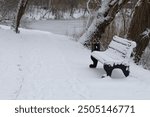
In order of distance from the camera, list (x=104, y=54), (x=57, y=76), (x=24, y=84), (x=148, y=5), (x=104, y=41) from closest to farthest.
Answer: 1. (x=24, y=84)
2. (x=57, y=76)
3. (x=104, y=54)
4. (x=148, y=5)
5. (x=104, y=41)

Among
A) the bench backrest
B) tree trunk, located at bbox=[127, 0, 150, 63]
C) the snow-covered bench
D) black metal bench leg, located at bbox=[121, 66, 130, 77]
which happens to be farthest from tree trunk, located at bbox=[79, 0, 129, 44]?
black metal bench leg, located at bbox=[121, 66, 130, 77]

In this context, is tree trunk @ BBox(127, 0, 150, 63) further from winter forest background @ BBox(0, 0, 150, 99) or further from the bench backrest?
the bench backrest

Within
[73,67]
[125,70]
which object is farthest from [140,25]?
[125,70]

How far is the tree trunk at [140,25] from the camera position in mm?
13734

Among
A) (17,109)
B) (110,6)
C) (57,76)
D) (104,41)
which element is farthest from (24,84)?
(104,41)

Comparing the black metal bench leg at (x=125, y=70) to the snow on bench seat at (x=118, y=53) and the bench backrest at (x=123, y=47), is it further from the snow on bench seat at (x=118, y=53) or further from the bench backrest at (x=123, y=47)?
the bench backrest at (x=123, y=47)

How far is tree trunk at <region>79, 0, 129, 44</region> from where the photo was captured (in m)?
15.9

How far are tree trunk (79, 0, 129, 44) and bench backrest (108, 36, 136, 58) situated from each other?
5.74 metres

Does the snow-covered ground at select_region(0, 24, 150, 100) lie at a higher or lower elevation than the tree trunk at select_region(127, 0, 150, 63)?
lower

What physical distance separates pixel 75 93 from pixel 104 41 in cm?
1059

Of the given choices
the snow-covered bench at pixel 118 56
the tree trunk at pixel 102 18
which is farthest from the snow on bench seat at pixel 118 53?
the tree trunk at pixel 102 18

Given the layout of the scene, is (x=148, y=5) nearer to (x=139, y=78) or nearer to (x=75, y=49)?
(x=75, y=49)

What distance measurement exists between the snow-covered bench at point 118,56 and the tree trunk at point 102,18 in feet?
19.6

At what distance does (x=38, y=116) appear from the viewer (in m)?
6.02
